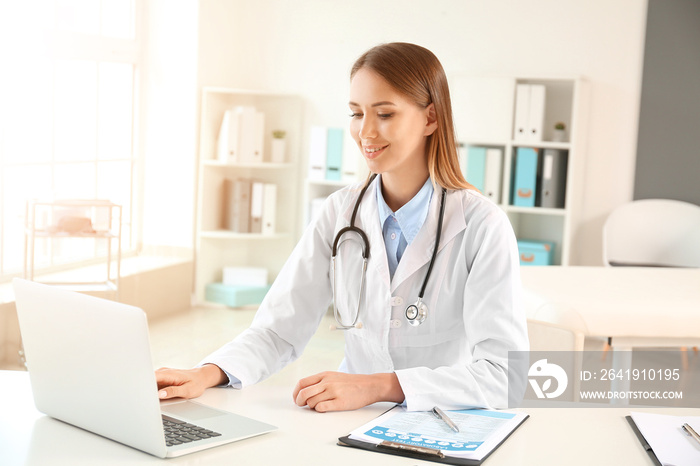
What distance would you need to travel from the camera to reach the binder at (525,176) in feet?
16.7

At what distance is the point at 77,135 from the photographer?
500cm

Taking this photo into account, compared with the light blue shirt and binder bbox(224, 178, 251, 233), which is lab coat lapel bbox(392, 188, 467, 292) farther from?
A: binder bbox(224, 178, 251, 233)

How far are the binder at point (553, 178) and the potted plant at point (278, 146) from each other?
1.81 m

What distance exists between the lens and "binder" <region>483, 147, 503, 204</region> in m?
5.19

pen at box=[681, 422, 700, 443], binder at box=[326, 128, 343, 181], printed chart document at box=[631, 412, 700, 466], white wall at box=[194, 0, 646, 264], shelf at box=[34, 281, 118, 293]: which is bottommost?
shelf at box=[34, 281, 118, 293]

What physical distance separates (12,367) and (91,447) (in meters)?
3.03

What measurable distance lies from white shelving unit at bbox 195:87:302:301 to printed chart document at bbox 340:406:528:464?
418 cm

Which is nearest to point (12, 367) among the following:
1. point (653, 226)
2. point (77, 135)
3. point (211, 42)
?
point (77, 135)

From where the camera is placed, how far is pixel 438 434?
1.35m

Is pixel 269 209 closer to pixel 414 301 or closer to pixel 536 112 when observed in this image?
pixel 536 112

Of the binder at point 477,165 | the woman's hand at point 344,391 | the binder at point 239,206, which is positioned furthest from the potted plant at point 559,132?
the woman's hand at point 344,391

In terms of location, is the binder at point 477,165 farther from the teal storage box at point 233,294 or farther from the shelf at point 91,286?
the shelf at point 91,286

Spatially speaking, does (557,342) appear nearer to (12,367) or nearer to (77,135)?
(12,367)

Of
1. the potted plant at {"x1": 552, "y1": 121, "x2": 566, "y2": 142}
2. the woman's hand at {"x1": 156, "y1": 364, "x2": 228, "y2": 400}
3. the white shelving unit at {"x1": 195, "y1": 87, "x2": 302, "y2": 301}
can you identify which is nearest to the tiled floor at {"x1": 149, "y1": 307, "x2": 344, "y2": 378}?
the white shelving unit at {"x1": 195, "y1": 87, "x2": 302, "y2": 301}
